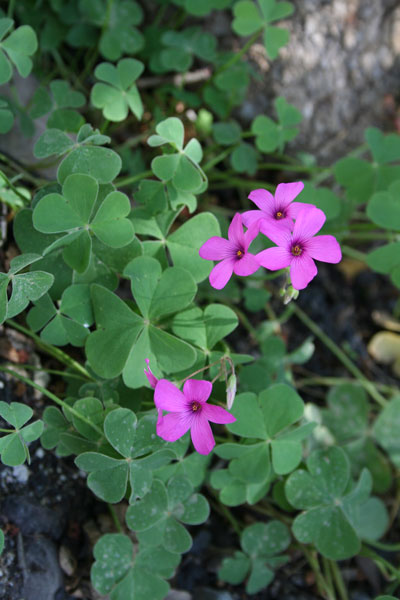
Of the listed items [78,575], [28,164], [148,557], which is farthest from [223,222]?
[78,575]

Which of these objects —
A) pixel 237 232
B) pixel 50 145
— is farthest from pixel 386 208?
pixel 50 145

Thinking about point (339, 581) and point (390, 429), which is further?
point (390, 429)

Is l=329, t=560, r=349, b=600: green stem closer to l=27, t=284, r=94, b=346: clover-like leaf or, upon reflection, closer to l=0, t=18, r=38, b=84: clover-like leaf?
l=27, t=284, r=94, b=346: clover-like leaf

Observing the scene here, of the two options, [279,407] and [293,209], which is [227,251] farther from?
[279,407]

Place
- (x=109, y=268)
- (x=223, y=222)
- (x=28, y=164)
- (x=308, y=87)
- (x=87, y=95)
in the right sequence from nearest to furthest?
(x=109, y=268) < (x=223, y=222) < (x=28, y=164) < (x=87, y=95) < (x=308, y=87)

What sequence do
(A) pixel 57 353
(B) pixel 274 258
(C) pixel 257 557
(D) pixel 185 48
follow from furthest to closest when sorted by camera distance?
(D) pixel 185 48, (C) pixel 257 557, (A) pixel 57 353, (B) pixel 274 258

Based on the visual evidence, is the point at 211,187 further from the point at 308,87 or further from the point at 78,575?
the point at 78,575
